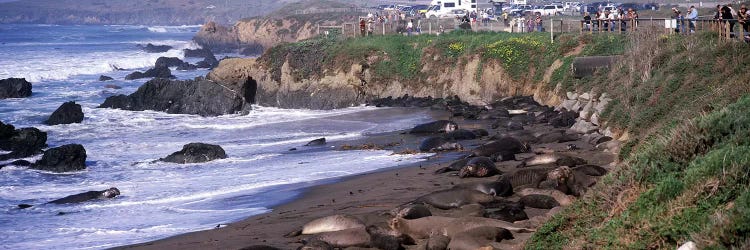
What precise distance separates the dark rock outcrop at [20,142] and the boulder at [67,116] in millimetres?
8030

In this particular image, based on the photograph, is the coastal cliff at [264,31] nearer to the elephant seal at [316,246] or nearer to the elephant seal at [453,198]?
the elephant seal at [453,198]

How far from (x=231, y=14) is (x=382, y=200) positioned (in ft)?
577

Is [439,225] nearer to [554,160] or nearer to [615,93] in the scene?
[554,160]

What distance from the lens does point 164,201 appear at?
21938 mm

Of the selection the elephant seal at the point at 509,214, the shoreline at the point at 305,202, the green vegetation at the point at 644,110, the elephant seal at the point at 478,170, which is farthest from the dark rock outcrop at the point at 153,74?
the elephant seal at the point at 509,214

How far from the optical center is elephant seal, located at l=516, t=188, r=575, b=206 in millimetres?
17062

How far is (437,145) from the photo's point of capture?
27.6 m

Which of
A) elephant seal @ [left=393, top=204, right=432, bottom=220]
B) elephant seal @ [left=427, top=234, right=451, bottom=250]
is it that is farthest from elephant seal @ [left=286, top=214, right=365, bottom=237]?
elephant seal @ [left=427, top=234, right=451, bottom=250]

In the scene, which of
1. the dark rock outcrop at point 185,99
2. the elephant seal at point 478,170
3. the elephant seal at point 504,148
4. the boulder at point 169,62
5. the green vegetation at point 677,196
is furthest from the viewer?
the boulder at point 169,62

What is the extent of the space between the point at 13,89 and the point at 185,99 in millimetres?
14425

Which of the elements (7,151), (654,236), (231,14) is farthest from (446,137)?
(231,14)

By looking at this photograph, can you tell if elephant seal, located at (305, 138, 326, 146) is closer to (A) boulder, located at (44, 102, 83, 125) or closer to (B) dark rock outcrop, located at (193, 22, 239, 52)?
(A) boulder, located at (44, 102, 83, 125)

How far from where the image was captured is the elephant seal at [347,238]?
14.7m

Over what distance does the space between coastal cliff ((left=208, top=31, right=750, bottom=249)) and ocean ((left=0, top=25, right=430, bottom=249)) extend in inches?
122
